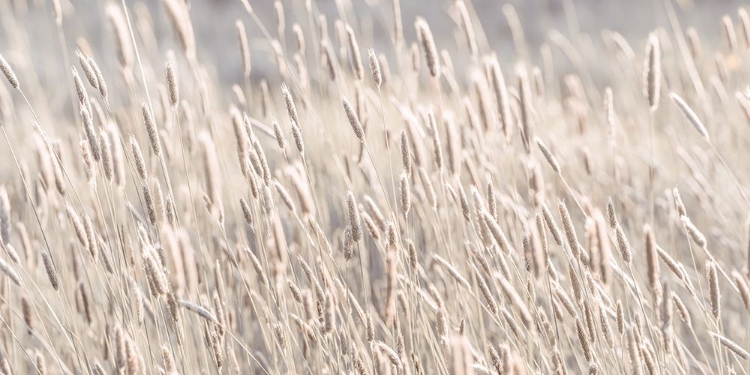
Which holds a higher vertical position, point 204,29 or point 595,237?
point 204,29

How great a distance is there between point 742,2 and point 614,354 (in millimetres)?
6852

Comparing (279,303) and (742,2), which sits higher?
(742,2)

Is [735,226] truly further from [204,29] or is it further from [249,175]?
[204,29]

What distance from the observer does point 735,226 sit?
196cm

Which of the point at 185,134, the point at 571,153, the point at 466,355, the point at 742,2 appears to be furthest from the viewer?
the point at 742,2

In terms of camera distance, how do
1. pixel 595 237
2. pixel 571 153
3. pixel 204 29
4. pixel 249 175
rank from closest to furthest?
pixel 595 237
pixel 249 175
pixel 571 153
pixel 204 29

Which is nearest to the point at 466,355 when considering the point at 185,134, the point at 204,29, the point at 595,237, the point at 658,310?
the point at 595,237

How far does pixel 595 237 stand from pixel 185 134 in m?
1.05

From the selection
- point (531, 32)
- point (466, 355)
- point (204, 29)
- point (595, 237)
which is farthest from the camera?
point (531, 32)

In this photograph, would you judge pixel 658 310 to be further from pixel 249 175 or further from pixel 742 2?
pixel 742 2

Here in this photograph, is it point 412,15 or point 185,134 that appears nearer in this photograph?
point 185,134

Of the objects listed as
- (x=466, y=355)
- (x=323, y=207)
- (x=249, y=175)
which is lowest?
(x=466, y=355)

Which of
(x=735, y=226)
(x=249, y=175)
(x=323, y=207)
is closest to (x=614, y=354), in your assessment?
(x=249, y=175)

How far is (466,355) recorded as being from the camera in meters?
0.68
